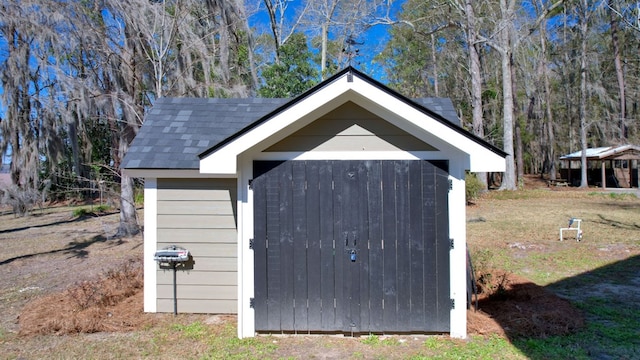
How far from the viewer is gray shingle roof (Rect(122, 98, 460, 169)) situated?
218 inches

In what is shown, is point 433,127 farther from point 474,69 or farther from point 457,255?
point 474,69

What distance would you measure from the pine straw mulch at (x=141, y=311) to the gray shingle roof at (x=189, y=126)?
2.02 meters

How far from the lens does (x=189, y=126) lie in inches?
244

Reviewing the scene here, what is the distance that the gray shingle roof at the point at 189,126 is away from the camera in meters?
5.54

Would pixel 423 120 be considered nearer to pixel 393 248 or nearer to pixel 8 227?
pixel 393 248

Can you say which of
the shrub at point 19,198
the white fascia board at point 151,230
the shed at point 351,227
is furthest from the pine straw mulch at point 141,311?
the shrub at point 19,198

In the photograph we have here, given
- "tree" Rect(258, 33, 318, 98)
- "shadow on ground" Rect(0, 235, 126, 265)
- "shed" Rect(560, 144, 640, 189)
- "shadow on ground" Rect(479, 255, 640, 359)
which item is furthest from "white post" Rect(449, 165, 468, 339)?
"shed" Rect(560, 144, 640, 189)

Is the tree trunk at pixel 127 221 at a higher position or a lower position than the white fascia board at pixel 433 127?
lower

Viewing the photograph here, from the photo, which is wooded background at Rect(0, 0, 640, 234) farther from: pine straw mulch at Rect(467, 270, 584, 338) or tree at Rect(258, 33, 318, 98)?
pine straw mulch at Rect(467, 270, 584, 338)

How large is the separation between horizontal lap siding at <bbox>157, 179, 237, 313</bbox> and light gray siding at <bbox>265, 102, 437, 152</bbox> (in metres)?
1.34

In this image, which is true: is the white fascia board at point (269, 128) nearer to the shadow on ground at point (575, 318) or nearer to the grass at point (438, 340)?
the grass at point (438, 340)

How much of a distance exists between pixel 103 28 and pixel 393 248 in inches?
422

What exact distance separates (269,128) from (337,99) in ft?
2.75

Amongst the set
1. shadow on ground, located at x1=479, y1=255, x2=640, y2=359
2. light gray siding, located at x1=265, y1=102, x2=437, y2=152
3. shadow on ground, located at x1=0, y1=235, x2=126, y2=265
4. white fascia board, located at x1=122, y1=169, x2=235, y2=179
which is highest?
light gray siding, located at x1=265, y1=102, x2=437, y2=152
